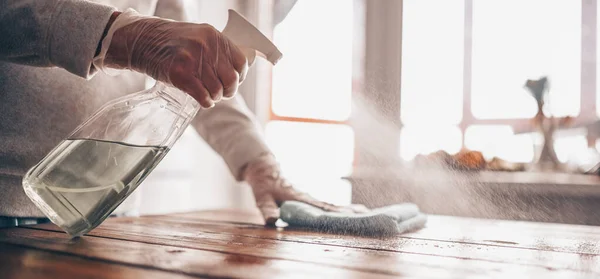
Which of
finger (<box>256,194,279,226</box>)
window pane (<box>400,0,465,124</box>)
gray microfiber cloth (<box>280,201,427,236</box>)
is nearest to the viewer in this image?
gray microfiber cloth (<box>280,201,427,236</box>)

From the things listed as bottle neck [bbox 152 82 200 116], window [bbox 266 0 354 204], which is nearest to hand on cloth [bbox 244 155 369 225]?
bottle neck [bbox 152 82 200 116]

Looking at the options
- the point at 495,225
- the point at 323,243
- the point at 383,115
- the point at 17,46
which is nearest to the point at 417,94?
the point at 383,115

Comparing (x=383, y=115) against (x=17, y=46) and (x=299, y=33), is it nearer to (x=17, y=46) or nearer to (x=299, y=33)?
(x=299, y=33)

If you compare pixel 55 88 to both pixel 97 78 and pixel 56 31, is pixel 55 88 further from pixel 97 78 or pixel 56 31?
pixel 56 31

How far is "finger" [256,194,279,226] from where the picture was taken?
959 mm

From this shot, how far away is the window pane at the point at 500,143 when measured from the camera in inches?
74.7

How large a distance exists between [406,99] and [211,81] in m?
1.42

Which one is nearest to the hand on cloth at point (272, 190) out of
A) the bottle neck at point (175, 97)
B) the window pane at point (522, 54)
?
the bottle neck at point (175, 97)

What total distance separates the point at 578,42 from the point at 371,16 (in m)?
0.68

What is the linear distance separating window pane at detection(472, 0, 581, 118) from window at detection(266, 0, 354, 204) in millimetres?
450

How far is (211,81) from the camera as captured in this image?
2.21 ft

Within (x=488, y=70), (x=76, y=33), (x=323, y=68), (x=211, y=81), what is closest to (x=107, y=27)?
(x=76, y=33)

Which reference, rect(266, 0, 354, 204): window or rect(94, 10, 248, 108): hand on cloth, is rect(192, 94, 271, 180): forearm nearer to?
rect(94, 10, 248, 108): hand on cloth

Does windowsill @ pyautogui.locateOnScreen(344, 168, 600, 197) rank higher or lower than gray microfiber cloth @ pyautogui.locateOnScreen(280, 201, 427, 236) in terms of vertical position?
lower
